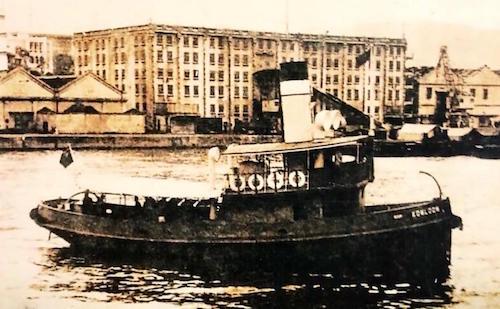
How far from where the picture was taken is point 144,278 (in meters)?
5.48

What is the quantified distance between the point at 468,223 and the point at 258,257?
1.85 metres

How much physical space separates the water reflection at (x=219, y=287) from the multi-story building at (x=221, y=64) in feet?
3.50

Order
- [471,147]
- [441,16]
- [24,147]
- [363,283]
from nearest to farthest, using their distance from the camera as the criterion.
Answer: [441,16], [363,283], [471,147], [24,147]

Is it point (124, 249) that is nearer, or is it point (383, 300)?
point (383, 300)

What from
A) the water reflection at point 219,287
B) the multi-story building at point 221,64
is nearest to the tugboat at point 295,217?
the water reflection at point 219,287

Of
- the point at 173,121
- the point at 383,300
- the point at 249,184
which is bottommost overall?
the point at 383,300

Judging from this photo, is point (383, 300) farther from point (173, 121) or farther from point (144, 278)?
point (173, 121)

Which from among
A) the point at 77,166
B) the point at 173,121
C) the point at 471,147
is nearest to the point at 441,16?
the point at 471,147

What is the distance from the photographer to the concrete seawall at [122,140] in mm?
5699

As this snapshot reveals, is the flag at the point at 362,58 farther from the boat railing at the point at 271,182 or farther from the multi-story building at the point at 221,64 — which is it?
the boat railing at the point at 271,182

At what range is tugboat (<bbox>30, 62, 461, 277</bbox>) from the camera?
548cm

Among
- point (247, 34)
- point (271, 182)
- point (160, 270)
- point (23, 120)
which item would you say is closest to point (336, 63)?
A: point (247, 34)

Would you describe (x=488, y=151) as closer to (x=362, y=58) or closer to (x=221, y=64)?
(x=362, y=58)

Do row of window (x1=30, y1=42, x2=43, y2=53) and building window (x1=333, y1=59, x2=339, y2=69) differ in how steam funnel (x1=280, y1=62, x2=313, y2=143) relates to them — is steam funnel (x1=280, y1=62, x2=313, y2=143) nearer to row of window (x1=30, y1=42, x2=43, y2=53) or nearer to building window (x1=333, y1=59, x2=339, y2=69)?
building window (x1=333, y1=59, x2=339, y2=69)
